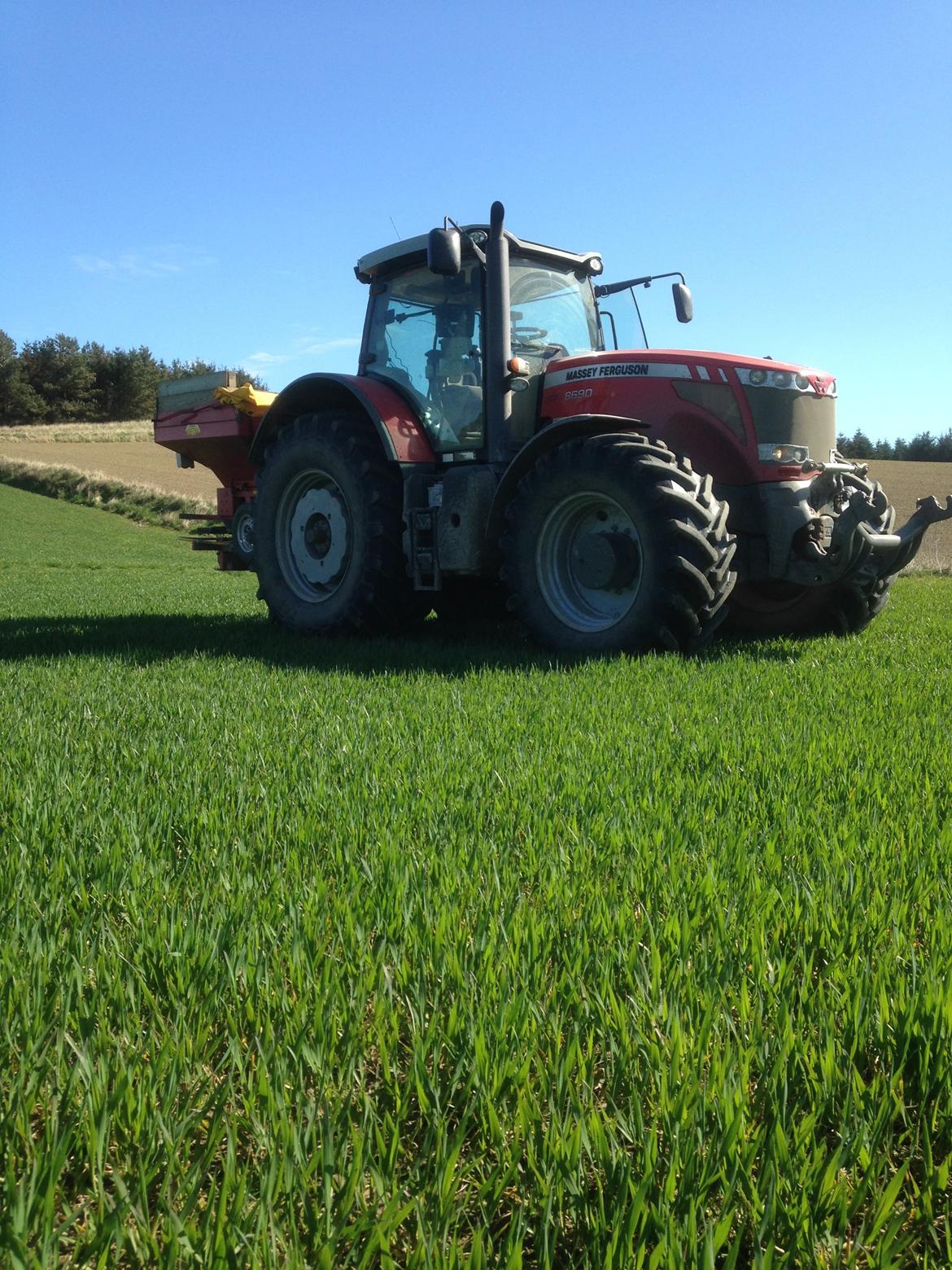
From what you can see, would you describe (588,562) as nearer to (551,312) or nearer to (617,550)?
(617,550)

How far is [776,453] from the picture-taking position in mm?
5438

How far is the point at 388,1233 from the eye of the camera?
3.35 feet

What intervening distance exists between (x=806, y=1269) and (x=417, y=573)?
5.15 m

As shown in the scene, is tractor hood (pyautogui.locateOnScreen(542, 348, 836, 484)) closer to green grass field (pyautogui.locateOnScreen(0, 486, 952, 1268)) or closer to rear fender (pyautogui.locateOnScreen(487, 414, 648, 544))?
rear fender (pyautogui.locateOnScreen(487, 414, 648, 544))

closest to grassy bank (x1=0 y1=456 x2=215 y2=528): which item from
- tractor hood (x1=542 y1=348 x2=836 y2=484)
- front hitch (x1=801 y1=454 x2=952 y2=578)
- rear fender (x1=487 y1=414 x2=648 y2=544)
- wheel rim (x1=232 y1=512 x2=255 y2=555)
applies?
wheel rim (x1=232 y1=512 x2=255 y2=555)

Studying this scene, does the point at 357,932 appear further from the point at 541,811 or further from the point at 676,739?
the point at 676,739

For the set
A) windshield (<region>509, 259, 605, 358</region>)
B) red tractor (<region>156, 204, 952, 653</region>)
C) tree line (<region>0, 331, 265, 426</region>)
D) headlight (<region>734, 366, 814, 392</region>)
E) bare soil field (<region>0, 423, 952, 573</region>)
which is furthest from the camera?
tree line (<region>0, 331, 265, 426</region>)

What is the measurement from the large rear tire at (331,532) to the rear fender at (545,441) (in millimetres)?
757

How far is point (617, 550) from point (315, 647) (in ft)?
6.19

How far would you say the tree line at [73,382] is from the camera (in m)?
62.6

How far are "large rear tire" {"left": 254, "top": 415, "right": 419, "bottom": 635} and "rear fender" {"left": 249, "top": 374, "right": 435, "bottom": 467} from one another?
190 mm

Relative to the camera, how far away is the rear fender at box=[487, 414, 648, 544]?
5359mm

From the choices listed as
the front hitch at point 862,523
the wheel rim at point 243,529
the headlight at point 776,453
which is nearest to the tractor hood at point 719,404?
the headlight at point 776,453

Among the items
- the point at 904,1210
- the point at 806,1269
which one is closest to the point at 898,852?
the point at 904,1210
